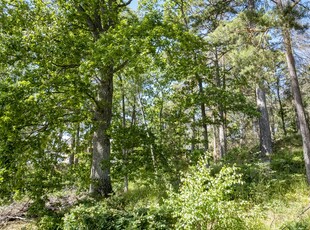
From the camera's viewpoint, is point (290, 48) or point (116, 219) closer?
point (116, 219)

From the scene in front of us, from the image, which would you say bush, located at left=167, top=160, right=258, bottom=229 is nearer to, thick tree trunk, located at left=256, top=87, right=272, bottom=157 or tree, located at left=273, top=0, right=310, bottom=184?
tree, located at left=273, top=0, right=310, bottom=184

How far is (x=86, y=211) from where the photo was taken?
20.1 ft

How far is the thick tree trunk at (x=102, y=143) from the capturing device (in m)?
8.63

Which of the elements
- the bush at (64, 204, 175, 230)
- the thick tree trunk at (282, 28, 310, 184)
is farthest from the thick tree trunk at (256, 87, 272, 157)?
the bush at (64, 204, 175, 230)

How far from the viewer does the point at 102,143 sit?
9.11 meters

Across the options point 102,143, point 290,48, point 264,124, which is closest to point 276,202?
point 290,48

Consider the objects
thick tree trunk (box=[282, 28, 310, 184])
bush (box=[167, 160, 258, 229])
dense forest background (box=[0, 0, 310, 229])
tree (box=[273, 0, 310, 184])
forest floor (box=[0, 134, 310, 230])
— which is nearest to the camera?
bush (box=[167, 160, 258, 229])

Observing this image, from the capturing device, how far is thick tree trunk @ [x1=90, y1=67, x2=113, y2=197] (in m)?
8.63

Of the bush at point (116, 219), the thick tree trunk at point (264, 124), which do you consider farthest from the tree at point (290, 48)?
the bush at point (116, 219)

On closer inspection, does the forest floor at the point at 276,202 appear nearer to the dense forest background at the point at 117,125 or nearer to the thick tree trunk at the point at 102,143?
the dense forest background at the point at 117,125

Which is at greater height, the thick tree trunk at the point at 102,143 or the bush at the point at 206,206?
the thick tree trunk at the point at 102,143

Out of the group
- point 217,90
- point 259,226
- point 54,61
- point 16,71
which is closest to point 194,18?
point 217,90

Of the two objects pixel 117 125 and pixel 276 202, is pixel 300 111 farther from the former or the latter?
pixel 117 125

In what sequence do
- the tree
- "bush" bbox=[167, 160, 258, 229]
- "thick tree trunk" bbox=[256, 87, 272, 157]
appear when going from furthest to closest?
1. "thick tree trunk" bbox=[256, 87, 272, 157]
2. the tree
3. "bush" bbox=[167, 160, 258, 229]
